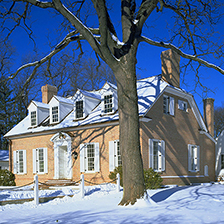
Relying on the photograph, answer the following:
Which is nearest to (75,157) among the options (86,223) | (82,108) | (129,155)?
(82,108)

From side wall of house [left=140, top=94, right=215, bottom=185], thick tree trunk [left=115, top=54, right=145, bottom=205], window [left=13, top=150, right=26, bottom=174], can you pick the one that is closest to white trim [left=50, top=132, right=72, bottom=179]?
window [left=13, top=150, right=26, bottom=174]

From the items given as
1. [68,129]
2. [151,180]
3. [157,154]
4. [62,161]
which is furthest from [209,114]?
[62,161]

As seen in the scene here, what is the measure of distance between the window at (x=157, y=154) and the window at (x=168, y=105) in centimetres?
211

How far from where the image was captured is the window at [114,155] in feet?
55.3

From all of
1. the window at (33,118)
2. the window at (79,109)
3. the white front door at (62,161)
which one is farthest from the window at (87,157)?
the window at (33,118)

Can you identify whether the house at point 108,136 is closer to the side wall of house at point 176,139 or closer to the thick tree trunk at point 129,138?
the side wall of house at point 176,139

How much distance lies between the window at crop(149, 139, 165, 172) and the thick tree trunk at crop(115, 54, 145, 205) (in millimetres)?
7426

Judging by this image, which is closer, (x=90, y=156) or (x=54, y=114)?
(x=90, y=156)

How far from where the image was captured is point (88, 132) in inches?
724

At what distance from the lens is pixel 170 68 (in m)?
19.5

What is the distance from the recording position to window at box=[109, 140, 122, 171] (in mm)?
16844

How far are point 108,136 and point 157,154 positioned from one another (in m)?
3.02

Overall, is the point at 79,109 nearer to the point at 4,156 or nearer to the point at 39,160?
the point at 39,160

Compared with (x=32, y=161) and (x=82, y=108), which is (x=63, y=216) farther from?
(x=32, y=161)
